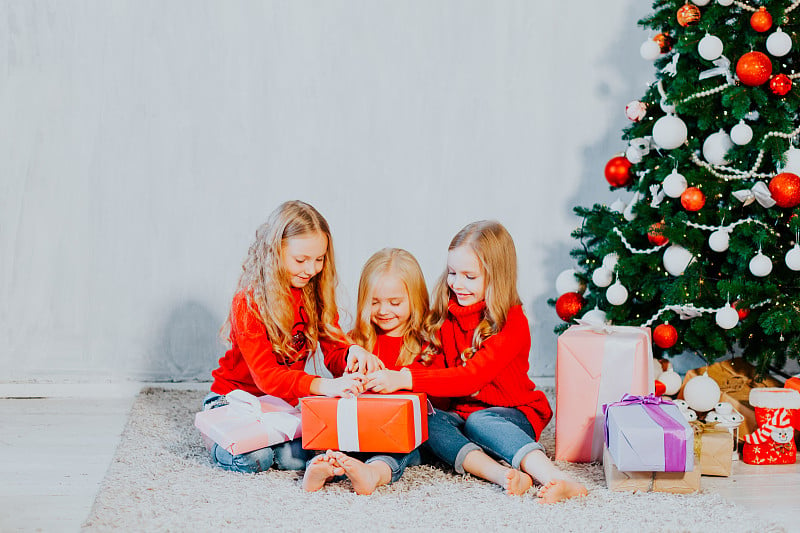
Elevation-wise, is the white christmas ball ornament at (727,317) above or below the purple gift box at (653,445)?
above

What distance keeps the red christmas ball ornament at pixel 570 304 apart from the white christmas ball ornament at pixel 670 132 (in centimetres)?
55

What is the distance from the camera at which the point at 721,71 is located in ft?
7.72

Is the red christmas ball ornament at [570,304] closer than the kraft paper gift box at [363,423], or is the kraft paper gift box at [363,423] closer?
the kraft paper gift box at [363,423]

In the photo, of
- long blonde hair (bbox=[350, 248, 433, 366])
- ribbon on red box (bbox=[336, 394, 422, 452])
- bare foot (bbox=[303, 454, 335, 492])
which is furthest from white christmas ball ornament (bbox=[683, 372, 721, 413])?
bare foot (bbox=[303, 454, 335, 492])

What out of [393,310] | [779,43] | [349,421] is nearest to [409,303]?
[393,310]

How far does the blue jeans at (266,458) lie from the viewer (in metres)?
2.11

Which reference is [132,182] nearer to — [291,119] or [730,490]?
[291,119]

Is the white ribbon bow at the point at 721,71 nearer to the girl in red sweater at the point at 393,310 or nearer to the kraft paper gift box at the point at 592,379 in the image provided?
the kraft paper gift box at the point at 592,379

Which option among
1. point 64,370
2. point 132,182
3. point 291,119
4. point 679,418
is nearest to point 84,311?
point 64,370

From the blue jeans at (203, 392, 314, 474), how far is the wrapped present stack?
76 centimetres

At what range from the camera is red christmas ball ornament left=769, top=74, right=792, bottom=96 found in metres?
2.27

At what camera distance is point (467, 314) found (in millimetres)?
2248

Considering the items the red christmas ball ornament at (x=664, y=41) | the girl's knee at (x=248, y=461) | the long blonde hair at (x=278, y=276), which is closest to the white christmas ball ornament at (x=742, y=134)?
the red christmas ball ornament at (x=664, y=41)

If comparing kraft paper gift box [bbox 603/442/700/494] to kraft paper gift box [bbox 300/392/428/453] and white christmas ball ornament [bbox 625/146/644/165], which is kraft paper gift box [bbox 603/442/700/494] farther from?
white christmas ball ornament [bbox 625/146/644/165]
